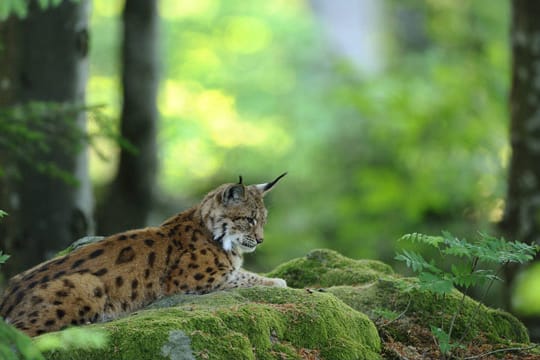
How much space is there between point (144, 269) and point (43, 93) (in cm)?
401

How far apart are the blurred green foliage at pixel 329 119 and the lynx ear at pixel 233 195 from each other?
289 inches

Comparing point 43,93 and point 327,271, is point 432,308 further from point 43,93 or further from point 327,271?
point 43,93

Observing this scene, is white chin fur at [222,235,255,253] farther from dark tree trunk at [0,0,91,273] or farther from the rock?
dark tree trunk at [0,0,91,273]

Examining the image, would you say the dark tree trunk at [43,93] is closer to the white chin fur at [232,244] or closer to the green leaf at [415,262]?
the white chin fur at [232,244]

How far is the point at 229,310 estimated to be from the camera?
5.32 metres

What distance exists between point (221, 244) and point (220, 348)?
1.94 metres

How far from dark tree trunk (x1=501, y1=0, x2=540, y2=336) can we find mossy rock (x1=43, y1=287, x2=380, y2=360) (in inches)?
146

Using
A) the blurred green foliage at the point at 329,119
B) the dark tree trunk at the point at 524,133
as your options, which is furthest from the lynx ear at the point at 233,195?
the blurred green foliage at the point at 329,119

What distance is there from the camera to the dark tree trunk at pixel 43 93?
31.9 feet

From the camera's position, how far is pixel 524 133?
30.6 feet

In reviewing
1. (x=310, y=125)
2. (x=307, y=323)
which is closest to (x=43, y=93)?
(x=307, y=323)

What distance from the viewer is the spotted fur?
5773 mm

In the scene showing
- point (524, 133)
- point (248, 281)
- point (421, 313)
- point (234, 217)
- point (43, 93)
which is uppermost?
point (43, 93)

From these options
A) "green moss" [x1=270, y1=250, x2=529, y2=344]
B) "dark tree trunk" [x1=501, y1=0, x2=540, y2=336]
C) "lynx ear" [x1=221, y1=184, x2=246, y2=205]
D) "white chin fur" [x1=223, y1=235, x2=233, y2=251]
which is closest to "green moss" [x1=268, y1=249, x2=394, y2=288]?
"green moss" [x1=270, y1=250, x2=529, y2=344]
